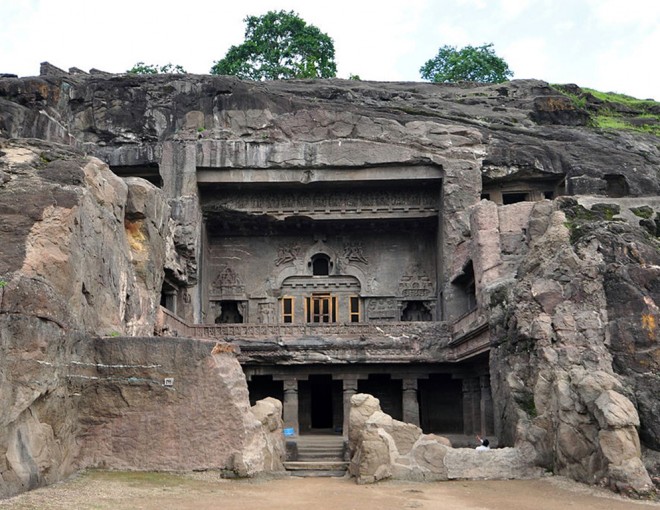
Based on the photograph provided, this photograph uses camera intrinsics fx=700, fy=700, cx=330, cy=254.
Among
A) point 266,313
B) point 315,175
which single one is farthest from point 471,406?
point 315,175

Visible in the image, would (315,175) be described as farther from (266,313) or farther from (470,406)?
(470,406)

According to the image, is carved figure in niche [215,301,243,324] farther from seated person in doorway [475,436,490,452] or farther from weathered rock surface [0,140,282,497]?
weathered rock surface [0,140,282,497]

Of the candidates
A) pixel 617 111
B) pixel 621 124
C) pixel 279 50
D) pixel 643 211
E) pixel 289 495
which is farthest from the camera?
pixel 279 50

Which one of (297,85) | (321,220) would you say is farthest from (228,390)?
(297,85)

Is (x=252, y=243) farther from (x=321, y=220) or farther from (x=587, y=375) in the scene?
(x=587, y=375)

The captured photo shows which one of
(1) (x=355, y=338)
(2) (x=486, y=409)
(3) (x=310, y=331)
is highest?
(3) (x=310, y=331)

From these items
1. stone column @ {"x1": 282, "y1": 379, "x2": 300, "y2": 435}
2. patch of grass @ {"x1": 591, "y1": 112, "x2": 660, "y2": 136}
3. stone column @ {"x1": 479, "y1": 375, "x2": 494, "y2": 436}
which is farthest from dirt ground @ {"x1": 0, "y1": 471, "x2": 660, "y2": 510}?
patch of grass @ {"x1": 591, "y1": 112, "x2": 660, "y2": 136}

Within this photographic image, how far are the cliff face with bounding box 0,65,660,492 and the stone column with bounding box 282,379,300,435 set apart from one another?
4280 millimetres

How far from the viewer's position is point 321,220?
2677 centimetres

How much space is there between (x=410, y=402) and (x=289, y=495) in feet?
42.9

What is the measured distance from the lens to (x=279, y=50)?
4522 centimetres

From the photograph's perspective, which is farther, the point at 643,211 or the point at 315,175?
the point at 315,175

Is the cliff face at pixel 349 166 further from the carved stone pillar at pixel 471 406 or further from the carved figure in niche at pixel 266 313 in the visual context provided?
the carved stone pillar at pixel 471 406

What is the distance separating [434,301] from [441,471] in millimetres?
15681
